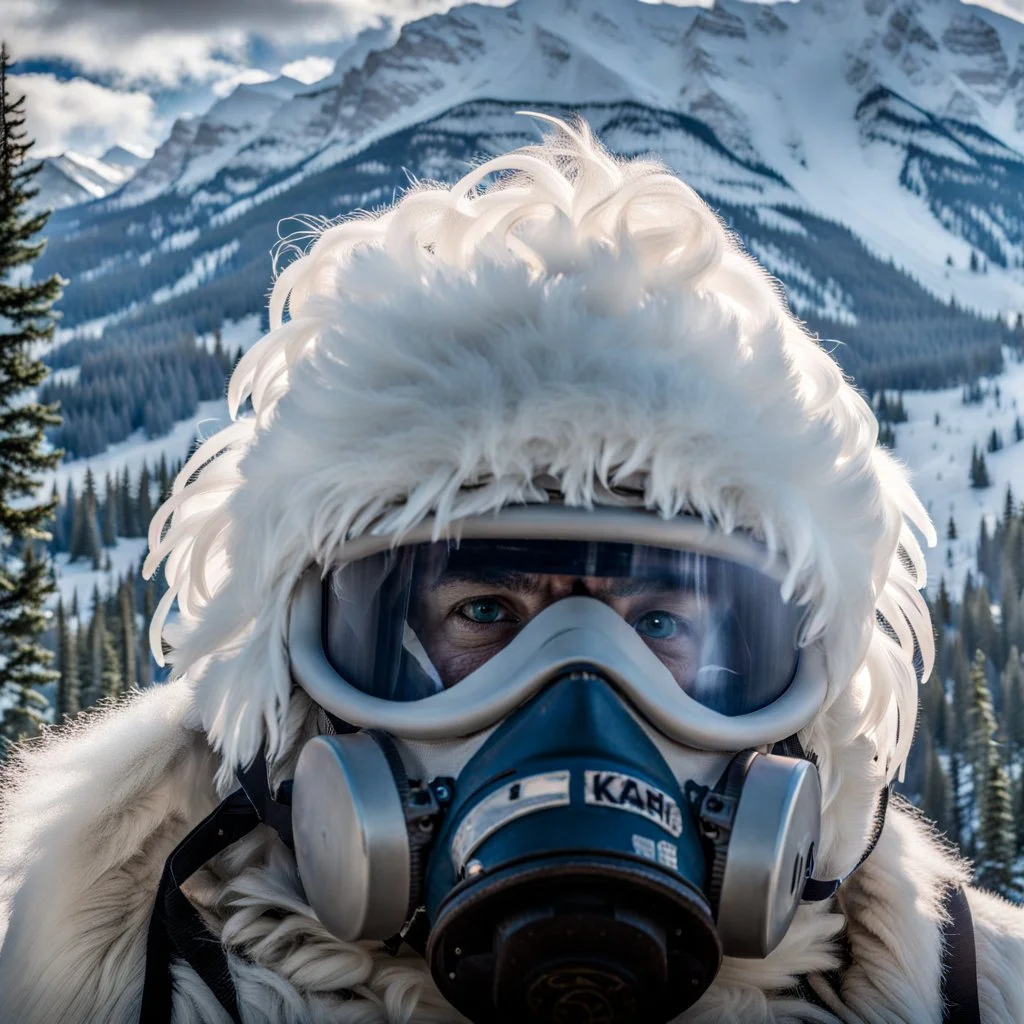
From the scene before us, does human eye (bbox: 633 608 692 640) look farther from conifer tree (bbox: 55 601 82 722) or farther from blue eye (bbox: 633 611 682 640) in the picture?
conifer tree (bbox: 55 601 82 722)

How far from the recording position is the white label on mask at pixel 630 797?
2289 mm

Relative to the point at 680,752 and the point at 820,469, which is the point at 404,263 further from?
the point at 680,752

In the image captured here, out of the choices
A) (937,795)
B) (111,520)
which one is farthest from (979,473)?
(111,520)

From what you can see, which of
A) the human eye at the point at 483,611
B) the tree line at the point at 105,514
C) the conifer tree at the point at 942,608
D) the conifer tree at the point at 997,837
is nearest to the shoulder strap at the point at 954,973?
the human eye at the point at 483,611

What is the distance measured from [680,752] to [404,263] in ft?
3.87

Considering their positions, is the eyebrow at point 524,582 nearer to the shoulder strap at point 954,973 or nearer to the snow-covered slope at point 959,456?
the shoulder strap at point 954,973

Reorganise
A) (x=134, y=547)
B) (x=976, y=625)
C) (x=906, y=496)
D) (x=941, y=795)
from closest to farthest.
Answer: (x=906, y=496) → (x=941, y=795) → (x=976, y=625) → (x=134, y=547)

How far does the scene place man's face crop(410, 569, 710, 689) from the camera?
261 cm

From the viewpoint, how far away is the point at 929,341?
180750mm

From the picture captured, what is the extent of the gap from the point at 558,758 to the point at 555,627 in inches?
11.5

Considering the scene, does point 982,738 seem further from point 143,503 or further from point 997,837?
point 143,503

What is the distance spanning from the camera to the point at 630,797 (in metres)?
2.31

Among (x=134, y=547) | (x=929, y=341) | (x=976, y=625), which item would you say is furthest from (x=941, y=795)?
(x=929, y=341)

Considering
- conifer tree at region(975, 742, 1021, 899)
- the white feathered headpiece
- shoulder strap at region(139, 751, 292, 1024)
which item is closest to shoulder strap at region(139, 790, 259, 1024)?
shoulder strap at region(139, 751, 292, 1024)
